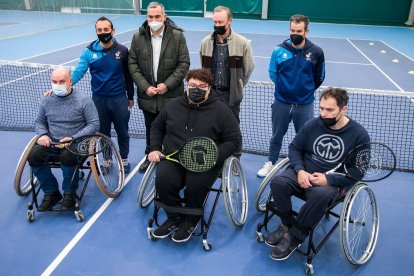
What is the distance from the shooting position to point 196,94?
3.19 meters

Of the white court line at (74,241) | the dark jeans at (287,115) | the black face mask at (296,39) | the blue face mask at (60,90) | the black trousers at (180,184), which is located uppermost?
the black face mask at (296,39)

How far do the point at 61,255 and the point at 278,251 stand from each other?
1767mm

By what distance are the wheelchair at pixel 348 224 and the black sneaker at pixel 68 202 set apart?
1742 millimetres

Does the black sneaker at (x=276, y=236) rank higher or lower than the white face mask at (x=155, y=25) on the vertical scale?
lower

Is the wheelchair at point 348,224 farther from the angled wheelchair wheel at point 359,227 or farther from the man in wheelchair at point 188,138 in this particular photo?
the man in wheelchair at point 188,138

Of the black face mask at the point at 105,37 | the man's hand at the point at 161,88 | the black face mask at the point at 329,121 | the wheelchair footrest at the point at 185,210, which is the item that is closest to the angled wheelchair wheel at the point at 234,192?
the wheelchair footrest at the point at 185,210

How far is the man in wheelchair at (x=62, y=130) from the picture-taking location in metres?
3.43

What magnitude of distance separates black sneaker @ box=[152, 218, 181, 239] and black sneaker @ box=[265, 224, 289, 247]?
79 centimetres

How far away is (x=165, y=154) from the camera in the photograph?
3.31 metres

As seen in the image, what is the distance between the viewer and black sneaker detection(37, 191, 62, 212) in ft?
11.6

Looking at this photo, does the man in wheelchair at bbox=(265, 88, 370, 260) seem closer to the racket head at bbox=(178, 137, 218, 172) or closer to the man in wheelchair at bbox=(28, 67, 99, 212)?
the racket head at bbox=(178, 137, 218, 172)

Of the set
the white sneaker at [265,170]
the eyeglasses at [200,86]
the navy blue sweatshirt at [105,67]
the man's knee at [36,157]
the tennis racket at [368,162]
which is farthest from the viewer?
the white sneaker at [265,170]

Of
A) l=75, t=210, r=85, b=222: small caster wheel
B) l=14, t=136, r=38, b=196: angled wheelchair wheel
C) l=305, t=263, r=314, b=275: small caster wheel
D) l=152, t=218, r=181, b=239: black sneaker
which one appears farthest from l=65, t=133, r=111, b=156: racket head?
l=305, t=263, r=314, b=275: small caster wheel

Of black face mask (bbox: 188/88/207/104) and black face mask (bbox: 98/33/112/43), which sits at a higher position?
black face mask (bbox: 98/33/112/43)
